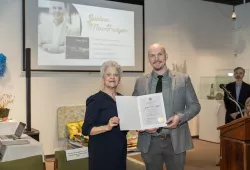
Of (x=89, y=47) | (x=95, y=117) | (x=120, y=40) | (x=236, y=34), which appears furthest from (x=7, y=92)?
(x=236, y=34)

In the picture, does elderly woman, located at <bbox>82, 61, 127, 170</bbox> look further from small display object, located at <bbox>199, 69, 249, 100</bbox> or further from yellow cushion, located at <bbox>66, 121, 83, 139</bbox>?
small display object, located at <bbox>199, 69, 249, 100</bbox>

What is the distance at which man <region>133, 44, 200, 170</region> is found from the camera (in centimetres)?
217

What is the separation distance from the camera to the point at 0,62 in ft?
14.3

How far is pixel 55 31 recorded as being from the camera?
491 cm

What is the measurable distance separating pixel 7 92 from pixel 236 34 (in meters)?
5.47

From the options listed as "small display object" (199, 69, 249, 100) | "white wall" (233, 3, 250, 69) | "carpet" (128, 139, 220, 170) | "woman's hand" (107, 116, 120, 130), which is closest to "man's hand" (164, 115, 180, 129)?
"woman's hand" (107, 116, 120, 130)

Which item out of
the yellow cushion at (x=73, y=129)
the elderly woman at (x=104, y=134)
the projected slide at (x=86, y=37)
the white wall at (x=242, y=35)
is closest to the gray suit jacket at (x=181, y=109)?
the elderly woman at (x=104, y=134)

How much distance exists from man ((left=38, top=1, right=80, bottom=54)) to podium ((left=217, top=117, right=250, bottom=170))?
2.99 m

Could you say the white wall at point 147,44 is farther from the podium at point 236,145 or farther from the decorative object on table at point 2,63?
the podium at point 236,145

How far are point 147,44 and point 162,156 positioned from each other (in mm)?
3943

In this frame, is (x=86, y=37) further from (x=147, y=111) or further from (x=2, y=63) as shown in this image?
(x=147, y=111)

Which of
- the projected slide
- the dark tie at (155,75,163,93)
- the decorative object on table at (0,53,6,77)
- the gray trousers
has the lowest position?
the gray trousers

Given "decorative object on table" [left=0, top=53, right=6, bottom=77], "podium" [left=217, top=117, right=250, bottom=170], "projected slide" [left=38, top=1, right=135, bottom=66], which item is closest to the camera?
"podium" [left=217, top=117, right=250, bottom=170]

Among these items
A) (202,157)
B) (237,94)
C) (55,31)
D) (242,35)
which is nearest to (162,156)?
(202,157)
